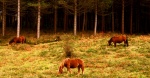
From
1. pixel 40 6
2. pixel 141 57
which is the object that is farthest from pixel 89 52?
pixel 40 6

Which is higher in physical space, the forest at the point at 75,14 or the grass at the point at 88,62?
the forest at the point at 75,14

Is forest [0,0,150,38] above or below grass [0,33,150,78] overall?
above

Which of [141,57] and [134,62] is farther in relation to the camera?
[141,57]

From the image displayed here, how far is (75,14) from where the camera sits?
45.6 meters

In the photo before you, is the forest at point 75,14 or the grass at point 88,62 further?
the forest at point 75,14

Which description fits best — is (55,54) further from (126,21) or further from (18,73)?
(126,21)

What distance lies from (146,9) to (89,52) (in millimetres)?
38838

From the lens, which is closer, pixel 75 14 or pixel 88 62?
pixel 88 62

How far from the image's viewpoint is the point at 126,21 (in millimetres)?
66625

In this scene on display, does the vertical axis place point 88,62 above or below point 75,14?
below

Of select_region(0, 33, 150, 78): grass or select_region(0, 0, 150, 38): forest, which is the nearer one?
select_region(0, 33, 150, 78): grass

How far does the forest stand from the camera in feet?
152

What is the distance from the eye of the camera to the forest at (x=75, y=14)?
4641 centimetres

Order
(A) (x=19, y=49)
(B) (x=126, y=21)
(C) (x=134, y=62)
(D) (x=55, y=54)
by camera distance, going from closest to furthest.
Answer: (C) (x=134, y=62)
(D) (x=55, y=54)
(A) (x=19, y=49)
(B) (x=126, y=21)
